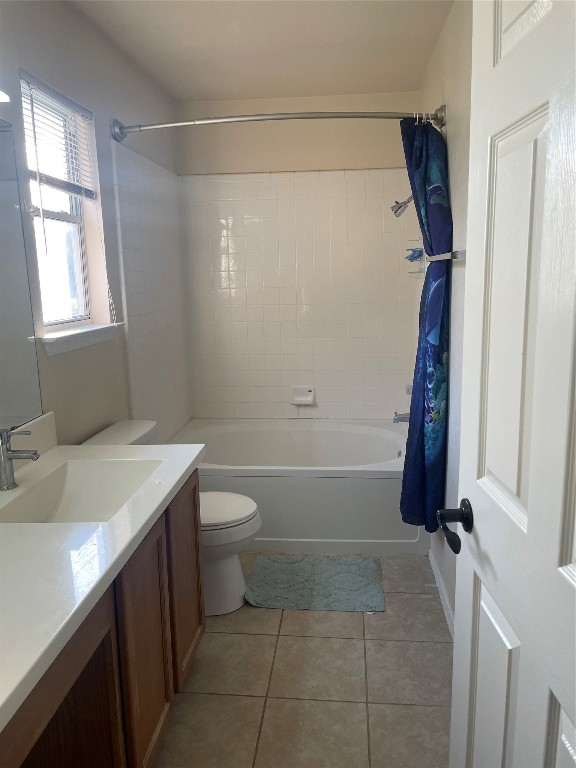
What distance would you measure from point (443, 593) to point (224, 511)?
1064 millimetres

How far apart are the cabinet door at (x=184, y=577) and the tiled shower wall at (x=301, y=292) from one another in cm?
195

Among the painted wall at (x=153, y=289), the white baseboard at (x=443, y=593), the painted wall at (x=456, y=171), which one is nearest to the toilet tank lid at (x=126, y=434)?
the painted wall at (x=153, y=289)

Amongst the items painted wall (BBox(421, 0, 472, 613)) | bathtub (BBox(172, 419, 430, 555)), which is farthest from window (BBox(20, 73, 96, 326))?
painted wall (BBox(421, 0, 472, 613))

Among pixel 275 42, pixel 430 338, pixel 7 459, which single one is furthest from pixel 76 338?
pixel 275 42

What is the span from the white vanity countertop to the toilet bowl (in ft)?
2.45

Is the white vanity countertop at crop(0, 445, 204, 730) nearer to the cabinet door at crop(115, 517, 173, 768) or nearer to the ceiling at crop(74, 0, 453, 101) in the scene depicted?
the cabinet door at crop(115, 517, 173, 768)

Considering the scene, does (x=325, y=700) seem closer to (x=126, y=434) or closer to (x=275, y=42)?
(x=126, y=434)

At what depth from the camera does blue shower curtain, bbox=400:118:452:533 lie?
8.05ft

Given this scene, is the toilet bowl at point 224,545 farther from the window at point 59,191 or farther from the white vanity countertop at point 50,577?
the window at point 59,191

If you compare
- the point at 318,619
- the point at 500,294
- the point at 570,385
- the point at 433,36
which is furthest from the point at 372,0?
the point at 318,619

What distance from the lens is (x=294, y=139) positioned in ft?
12.0

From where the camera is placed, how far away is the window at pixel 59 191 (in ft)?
6.76

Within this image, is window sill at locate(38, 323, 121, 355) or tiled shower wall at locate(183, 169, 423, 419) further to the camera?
tiled shower wall at locate(183, 169, 423, 419)

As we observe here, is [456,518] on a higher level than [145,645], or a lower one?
higher
